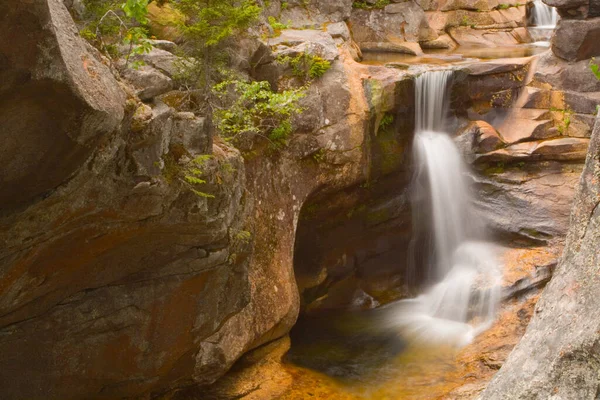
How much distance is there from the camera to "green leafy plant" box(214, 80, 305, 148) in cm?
880

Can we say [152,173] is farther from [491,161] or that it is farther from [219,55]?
[491,161]

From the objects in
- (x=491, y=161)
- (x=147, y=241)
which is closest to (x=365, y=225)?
(x=491, y=161)

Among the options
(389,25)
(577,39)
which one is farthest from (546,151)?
(389,25)

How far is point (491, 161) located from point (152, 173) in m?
8.76

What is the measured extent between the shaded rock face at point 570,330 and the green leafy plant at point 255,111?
161 inches

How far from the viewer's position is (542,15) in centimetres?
2005

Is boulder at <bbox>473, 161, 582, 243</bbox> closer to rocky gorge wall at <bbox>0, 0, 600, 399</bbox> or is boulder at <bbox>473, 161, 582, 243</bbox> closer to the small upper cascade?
rocky gorge wall at <bbox>0, 0, 600, 399</bbox>

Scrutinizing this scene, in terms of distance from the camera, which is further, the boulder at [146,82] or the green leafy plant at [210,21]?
the green leafy plant at [210,21]

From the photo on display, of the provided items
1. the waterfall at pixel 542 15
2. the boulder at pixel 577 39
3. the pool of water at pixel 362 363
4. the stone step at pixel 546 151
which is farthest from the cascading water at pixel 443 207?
the waterfall at pixel 542 15

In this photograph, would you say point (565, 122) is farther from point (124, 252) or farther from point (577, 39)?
point (124, 252)

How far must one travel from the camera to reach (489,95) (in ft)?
45.1

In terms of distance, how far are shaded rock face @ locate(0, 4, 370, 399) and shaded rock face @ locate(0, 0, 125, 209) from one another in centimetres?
1

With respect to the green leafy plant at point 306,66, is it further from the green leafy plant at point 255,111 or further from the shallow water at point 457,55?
the shallow water at point 457,55

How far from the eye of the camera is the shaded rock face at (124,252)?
4.83 metres
